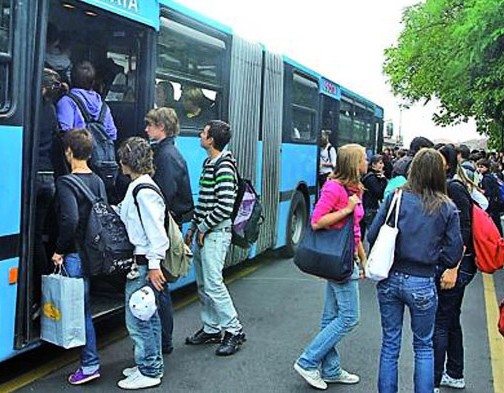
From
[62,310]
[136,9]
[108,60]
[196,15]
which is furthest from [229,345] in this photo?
[196,15]

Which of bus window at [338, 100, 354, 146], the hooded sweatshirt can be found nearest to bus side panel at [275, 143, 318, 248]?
bus window at [338, 100, 354, 146]

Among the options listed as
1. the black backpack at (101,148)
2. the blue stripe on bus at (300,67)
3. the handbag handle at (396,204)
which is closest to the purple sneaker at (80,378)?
the black backpack at (101,148)

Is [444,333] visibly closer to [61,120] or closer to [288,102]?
[61,120]

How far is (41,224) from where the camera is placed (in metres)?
5.05

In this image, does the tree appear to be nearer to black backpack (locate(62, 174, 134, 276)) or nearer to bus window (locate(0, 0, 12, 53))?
black backpack (locate(62, 174, 134, 276))

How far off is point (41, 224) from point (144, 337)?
1.07 m

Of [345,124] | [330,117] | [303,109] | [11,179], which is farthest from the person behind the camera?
[345,124]

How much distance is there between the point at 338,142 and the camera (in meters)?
14.0

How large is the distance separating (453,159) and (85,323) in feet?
8.99

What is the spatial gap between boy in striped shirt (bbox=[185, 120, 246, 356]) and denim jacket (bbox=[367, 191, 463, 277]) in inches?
67.1

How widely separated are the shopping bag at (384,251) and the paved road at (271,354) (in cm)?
127

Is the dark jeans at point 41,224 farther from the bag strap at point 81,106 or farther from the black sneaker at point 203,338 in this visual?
the black sneaker at point 203,338

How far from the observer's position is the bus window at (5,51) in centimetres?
431

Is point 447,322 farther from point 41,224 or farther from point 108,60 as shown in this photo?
point 108,60
